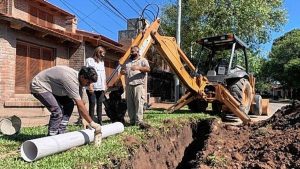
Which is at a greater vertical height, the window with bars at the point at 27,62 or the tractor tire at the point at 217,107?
the window with bars at the point at 27,62

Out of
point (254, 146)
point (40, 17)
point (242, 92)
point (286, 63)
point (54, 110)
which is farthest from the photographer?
point (286, 63)

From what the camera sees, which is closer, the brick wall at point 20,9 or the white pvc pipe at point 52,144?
the white pvc pipe at point 52,144

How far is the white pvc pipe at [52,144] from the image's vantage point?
210 inches

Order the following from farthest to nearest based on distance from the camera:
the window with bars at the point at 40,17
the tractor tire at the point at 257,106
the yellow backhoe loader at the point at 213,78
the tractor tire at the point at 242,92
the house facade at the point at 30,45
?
the window with bars at the point at 40,17 → the tractor tire at the point at 257,106 → the house facade at the point at 30,45 → the tractor tire at the point at 242,92 → the yellow backhoe loader at the point at 213,78

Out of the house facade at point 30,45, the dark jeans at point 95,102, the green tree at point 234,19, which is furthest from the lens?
the green tree at point 234,19

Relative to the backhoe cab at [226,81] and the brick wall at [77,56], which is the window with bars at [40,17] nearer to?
the brick wall at [77,56]

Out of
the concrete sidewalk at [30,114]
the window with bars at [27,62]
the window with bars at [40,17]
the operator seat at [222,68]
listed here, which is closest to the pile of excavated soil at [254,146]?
the operator seat at [222,68]

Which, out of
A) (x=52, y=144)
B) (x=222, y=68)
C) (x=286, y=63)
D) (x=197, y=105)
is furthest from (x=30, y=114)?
(x=286, y=63)

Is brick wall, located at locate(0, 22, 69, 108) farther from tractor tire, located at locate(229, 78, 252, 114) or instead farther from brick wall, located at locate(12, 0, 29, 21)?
tractor tire, located at locate(229, 78, 252, 114)

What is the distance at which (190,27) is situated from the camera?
28.1 meters

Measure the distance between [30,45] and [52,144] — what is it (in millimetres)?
11186

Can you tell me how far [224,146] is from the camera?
877 cm

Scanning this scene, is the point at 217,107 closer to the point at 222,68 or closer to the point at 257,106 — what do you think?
the point at 222,68

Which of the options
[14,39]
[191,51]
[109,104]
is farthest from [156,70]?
[109,104]
